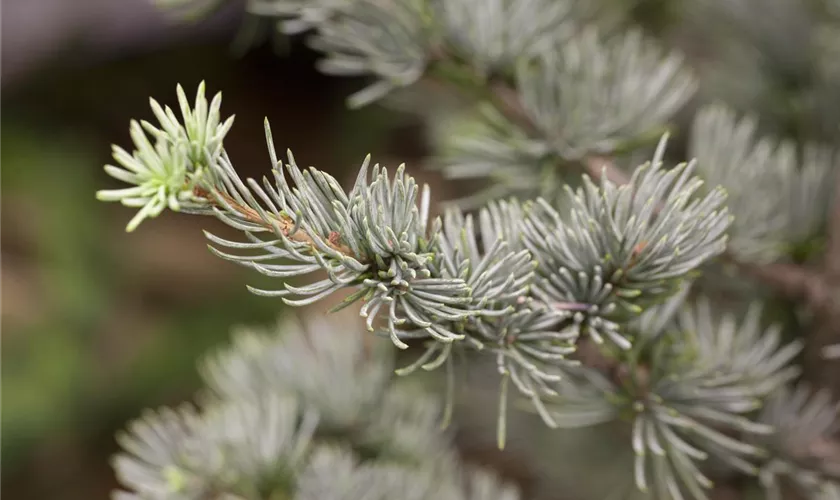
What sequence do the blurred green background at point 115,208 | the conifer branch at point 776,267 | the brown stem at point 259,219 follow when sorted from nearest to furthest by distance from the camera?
the brown stem at point 259,219 → the conifer branch at point 776,267 → the blurred green background at point 115,208

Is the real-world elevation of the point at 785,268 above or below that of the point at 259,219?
below

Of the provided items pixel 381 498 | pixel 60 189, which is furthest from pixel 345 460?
pixel 60 189

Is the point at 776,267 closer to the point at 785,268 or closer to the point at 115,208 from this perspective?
the point at 785,268

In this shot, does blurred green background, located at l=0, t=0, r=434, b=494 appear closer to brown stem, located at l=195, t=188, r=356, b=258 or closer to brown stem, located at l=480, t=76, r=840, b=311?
brown stem, located at l=480, t=76, r=840, b=311

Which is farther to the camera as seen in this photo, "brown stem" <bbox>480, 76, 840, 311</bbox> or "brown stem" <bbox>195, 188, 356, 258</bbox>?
"brown stem" <bbox>480, 76, 840, 311</bbox>

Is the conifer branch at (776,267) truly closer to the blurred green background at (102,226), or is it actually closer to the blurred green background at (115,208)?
the blurred green background at (115,208)

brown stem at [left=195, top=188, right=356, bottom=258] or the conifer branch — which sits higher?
brown stem at [left=195, top=188, right=356, bottom=258]

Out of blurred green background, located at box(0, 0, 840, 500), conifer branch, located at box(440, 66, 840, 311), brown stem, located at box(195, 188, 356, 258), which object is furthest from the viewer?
blurred green background, located at box(0, 0, 840, 500)

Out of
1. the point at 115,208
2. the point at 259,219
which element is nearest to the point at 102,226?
the point at 115,208

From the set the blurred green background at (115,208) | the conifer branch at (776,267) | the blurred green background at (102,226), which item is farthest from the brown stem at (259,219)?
the blurred green background at (102,226)

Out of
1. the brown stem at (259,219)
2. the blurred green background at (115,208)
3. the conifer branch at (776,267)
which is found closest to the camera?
the brown stem at (259,219)

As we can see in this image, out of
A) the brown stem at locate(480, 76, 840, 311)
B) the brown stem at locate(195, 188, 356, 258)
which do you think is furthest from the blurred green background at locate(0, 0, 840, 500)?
the brown stem at locate(195, 188, 356, 258)

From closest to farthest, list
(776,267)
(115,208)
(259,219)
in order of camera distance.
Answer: (259,219) → (776,267) → (115,208)
